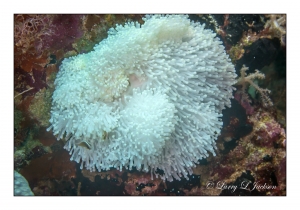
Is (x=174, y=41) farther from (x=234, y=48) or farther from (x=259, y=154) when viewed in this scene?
(x=259, y=154)

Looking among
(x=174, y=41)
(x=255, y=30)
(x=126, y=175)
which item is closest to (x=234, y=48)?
(x=255, y=30)

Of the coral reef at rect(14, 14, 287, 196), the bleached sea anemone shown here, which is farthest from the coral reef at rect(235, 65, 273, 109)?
the bleached sea anemone

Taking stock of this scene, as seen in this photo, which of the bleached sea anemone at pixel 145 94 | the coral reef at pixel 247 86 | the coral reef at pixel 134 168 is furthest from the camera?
the coral reef at pixel 247 86

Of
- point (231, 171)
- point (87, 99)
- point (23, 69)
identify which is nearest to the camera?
point (87, 99)

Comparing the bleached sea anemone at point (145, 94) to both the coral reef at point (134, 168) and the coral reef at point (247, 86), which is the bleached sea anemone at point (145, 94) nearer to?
the coral reef at point (134, 168)

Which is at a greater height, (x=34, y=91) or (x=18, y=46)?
(x=18, y=46)

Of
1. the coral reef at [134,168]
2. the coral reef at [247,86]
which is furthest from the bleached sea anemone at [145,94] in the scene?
the coral reef at [247,86]

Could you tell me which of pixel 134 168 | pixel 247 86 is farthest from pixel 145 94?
pixel 247 86

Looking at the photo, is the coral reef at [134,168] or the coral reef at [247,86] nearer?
the coral reef at [134,168]

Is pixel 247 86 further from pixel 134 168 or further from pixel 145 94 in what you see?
pixel 134 168
